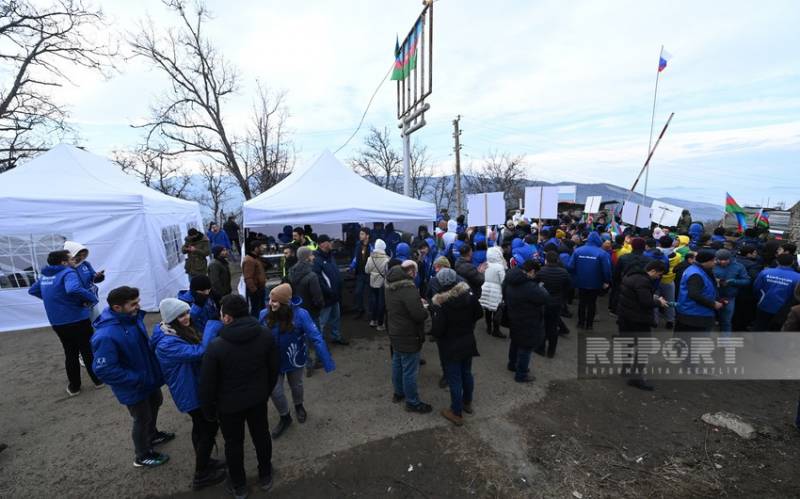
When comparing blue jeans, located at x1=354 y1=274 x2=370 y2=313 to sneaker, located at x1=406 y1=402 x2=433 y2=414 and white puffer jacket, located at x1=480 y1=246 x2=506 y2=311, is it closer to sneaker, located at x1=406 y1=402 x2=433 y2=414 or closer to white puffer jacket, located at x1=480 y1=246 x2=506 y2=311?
white puffer jacket, located at x1=480 y1=246 x2=506 y2=311

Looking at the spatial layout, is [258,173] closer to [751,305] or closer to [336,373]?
[336,373]

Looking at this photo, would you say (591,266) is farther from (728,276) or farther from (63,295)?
(63,295)

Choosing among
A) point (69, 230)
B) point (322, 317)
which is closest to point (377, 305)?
point (322, 317)

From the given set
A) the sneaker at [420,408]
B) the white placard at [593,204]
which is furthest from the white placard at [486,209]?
the white placard at [593,204]

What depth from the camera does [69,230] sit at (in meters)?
6.56

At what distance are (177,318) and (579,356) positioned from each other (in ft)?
17.4

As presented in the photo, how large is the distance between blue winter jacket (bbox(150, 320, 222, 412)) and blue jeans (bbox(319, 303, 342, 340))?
8.77 ft

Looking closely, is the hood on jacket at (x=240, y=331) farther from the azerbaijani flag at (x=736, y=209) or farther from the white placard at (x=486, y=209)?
the azerbaijani flag at (x=736, y=209)

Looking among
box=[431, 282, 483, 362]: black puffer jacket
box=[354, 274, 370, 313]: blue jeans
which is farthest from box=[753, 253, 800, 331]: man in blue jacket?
box=[354, 274, 370, 313]: blue jeans

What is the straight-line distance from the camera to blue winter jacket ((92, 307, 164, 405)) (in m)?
2.58

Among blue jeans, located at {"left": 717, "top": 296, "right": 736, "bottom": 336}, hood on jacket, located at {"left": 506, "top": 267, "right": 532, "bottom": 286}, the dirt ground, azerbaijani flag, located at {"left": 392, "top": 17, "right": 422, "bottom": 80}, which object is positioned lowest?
the dirt ground

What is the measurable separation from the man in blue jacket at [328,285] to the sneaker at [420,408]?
2.10 metres

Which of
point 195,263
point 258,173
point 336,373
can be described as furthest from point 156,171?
point 336,373

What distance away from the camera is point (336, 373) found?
4723mm
